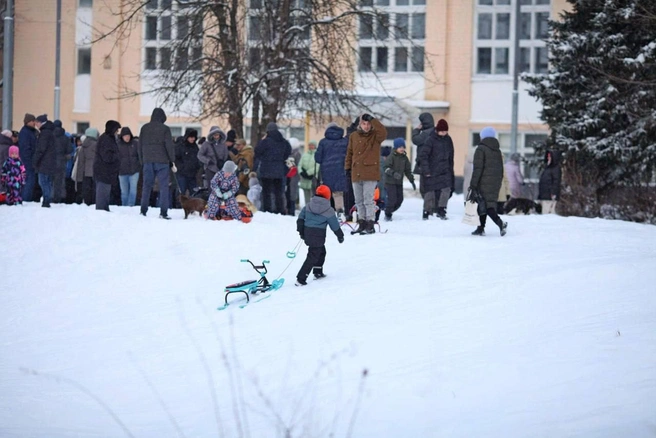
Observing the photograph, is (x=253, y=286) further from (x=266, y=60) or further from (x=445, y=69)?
(x=445, y=69)

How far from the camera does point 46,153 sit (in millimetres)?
19672

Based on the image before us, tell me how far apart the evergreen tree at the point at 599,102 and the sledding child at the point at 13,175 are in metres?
11.4

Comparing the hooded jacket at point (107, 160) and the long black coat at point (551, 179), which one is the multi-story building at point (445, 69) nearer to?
the long black coat at point (551, 179)

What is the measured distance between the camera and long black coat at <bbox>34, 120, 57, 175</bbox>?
1959 cm

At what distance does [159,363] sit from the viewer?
9.98 m

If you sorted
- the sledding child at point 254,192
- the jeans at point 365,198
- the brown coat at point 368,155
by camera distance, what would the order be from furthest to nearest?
the sledding child at point 254,192 < the jeans at point 365,198 < the brown coat at point 368,155

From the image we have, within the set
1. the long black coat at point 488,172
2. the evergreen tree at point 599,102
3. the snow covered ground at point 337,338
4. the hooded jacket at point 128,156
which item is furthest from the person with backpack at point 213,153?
the evergreen tree at point 599,102

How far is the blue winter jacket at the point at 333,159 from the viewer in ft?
60.8

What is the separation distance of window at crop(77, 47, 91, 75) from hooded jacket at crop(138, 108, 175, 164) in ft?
85.2

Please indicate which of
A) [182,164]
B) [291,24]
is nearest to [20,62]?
[291,24]

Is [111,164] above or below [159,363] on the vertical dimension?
above

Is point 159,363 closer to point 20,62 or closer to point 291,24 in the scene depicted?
point 291,24

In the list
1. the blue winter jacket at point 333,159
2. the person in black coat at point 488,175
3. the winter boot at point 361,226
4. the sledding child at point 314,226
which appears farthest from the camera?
the blue winter jacket at point 333,159

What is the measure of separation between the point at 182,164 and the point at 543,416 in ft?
50.2
